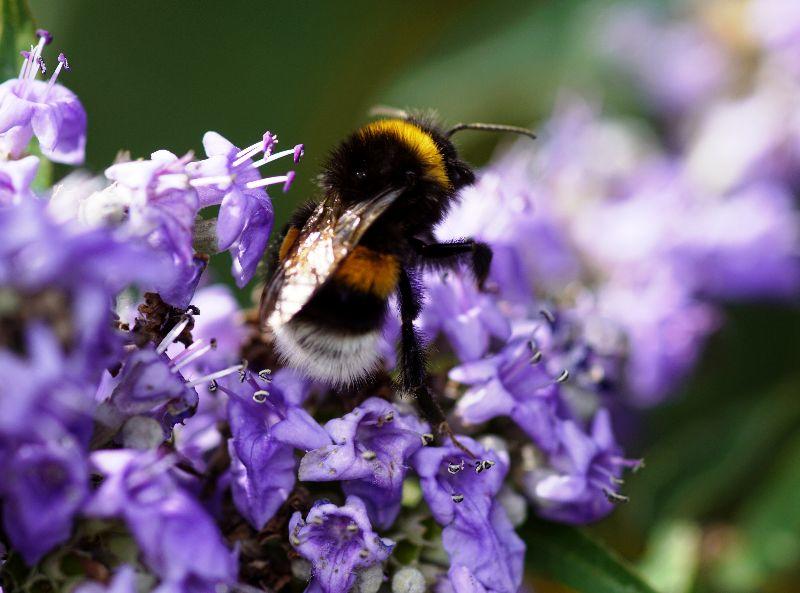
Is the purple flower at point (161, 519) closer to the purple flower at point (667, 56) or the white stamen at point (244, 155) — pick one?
the white stamen at point (244, 155)

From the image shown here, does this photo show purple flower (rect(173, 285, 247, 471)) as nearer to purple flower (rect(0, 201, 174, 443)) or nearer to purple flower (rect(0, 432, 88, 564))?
purple flower (rect(0, 432, 88, 564))

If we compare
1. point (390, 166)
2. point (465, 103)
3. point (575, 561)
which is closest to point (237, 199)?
point (390, 166)

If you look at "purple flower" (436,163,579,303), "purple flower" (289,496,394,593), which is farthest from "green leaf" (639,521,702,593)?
"purple flower" (289,496,394,593)

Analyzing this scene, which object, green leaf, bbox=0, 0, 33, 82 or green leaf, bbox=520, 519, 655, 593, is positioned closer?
green leaf, bbox=520, 519, 655, 593

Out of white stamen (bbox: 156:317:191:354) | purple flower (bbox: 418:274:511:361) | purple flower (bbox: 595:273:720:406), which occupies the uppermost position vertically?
white stamen (bbox: 156:317:191:354)

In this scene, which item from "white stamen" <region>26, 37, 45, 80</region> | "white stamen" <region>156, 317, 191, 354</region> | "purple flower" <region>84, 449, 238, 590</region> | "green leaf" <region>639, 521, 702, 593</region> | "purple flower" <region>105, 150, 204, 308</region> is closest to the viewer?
"purple flower" <region>84, 449, 238, 590</region>

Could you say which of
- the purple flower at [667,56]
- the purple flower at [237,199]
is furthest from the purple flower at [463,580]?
the purple flower at [667,56]
